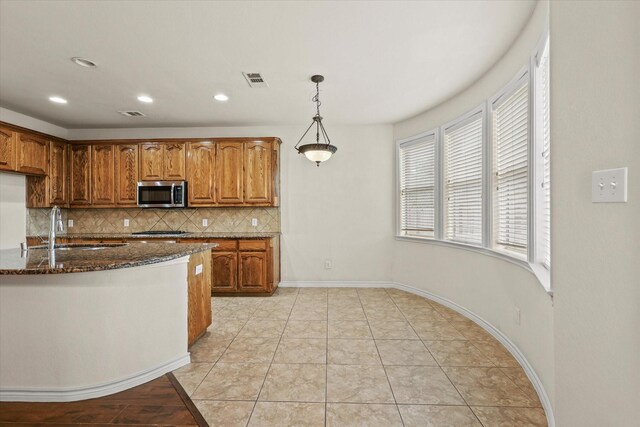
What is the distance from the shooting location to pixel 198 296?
9.48 feet

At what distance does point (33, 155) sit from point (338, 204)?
4.47 metres

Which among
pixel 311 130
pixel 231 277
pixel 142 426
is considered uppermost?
pixel 311 130

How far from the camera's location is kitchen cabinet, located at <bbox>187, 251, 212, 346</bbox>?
2.73 meters

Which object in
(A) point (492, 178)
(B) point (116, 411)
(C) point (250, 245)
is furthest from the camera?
(C) point (250, 245)

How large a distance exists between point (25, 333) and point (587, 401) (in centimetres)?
307

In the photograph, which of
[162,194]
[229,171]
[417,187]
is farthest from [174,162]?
[417,187]

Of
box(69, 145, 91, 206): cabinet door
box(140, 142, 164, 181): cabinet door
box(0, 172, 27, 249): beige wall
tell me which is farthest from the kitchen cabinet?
box(0, 172, 27, 249): beige wall

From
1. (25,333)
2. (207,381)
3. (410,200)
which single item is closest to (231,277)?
(207,381)

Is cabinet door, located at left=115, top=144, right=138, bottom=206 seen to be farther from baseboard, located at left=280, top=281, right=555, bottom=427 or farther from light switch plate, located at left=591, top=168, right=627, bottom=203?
light switch plate, located at left=591, top=168, right=627, bottom=203

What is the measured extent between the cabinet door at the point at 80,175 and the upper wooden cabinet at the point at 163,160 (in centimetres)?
88

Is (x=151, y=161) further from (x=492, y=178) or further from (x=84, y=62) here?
(x=492, y=178)

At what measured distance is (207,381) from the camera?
88.4 inches

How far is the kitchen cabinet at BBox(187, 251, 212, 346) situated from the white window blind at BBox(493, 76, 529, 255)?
288 centimetres

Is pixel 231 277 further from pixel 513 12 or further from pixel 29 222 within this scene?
pixel 513 12
